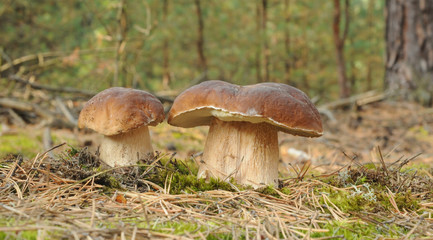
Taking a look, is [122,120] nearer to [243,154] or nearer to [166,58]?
[243,154]

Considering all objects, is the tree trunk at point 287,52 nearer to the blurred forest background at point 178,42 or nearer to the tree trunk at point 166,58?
the blurred forest background at point 178,42

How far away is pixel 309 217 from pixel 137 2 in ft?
27.9

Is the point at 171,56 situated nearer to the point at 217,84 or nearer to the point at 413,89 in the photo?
the point at 413,89

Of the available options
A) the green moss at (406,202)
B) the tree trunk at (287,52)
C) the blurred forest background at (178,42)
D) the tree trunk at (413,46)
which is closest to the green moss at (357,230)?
the green moss at (406,202)

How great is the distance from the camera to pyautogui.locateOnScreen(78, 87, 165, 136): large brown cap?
197cm

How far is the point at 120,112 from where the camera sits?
6.46 feet

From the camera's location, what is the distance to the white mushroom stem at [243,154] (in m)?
2.12

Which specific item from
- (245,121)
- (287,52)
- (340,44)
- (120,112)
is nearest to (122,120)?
(120,112)

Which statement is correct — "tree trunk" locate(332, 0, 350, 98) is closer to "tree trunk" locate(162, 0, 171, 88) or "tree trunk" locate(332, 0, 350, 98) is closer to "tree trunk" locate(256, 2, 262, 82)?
"tree trunk" locate(256, 2, 262, 82)

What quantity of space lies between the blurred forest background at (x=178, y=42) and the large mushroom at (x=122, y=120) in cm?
374

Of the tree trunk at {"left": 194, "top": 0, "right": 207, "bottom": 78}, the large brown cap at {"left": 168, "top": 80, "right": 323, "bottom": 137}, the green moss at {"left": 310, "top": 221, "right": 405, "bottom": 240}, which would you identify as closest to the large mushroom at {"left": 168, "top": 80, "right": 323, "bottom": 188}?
the large brown cap at {"left": 168, "top": 80, "right": 323, "bottom": 137}

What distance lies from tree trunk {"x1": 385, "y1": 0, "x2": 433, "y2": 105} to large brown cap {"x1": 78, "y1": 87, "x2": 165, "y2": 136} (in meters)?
6.24

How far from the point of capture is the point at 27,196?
1.69 meters

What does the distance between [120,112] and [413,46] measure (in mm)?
6673
